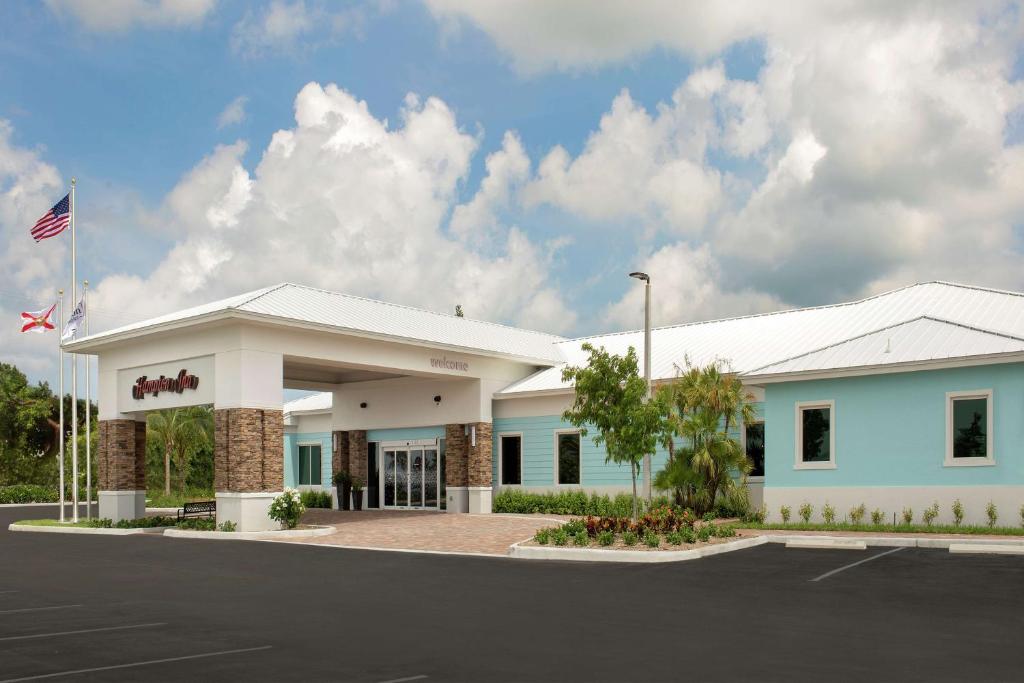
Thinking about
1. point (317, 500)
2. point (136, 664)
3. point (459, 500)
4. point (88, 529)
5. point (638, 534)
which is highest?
point (136, 664)

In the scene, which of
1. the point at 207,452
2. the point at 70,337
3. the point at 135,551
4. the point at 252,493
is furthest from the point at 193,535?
the point at 207,452

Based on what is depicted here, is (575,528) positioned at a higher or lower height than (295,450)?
higher

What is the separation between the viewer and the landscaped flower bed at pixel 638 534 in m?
19.6

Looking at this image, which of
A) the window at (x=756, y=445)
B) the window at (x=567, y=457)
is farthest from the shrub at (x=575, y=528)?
the window at (x=567, y=457)

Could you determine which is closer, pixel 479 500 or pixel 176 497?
pixel 479 500

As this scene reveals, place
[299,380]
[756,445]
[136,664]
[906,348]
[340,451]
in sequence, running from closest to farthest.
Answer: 1. [136,664]
2. [906,348]
3. [756,445]
4. [299,380]
5. [340,451]

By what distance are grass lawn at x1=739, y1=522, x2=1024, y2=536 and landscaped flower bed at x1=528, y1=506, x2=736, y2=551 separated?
257 centimetres

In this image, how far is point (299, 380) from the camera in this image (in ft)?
120

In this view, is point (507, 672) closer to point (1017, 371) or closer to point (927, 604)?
point (927, 604)

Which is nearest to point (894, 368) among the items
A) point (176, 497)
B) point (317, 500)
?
point (317, 500)

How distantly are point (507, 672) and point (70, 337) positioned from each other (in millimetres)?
28953

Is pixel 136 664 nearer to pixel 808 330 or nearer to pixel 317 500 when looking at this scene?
pixel 808 330

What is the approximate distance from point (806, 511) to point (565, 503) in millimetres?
9454

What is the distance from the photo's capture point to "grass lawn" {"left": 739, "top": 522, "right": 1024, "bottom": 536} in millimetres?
20703
